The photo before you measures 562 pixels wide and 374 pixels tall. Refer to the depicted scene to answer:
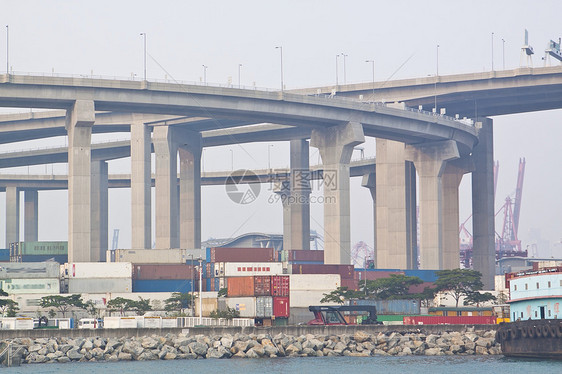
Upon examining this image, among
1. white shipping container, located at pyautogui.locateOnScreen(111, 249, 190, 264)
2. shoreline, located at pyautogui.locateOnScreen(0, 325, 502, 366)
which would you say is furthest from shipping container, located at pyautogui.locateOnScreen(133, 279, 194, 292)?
shoreline, located at pyautogui.locateOnScreen(0, 325, 502, 366)

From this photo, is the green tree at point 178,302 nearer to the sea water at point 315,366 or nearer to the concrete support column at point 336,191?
the sea water at point 315,366

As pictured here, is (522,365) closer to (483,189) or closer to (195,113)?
(195,113)

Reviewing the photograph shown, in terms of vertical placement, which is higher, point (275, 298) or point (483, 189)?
point (483, 189)

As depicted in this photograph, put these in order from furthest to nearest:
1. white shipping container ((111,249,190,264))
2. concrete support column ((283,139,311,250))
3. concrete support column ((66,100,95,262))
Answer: concrete support column ((283,139,311,250))
white shipping container ((111,249,190,264))
concrete support column ((66,100,95,262))

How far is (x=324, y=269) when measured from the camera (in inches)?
5059

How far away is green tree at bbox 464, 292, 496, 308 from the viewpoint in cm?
11912

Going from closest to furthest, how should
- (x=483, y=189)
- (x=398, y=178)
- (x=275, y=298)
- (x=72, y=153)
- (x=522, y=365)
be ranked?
(x=522, y=365) < (x=275, y=298) < (x=72, y=153) < (x=398, y=178) < (x=483, y=189)

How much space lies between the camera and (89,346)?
80375mm

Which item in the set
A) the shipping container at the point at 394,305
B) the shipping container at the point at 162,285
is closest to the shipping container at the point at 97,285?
the shipping container at the point at 162,285

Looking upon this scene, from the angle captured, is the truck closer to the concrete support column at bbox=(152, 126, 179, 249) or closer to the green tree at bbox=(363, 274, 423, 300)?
the green tree at bbox=(363, 274, 423, 300)

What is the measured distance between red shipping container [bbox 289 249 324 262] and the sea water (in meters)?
61.9

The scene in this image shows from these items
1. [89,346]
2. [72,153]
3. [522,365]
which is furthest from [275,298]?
[72,153]

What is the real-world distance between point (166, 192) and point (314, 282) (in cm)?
4101

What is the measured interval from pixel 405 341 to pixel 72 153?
50.7m
